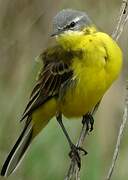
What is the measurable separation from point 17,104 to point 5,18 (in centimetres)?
72

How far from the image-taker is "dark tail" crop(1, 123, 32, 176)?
20.8 feet

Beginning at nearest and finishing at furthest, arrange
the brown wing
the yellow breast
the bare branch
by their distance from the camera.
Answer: the bare branch < the yellow breast < the brown wing

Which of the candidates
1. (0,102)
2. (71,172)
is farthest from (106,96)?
(71,172)

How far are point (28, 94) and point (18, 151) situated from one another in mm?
594

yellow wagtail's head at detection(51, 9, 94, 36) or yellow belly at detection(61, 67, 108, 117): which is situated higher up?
yellow wagtail's head at detection(51, 9, 94, 36)

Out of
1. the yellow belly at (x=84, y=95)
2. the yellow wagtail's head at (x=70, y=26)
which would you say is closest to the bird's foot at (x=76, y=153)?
the yellow belly at (x=84, y=95)

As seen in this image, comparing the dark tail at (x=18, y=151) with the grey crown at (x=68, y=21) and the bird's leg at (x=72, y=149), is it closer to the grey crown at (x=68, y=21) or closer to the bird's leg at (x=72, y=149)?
the bird's leg at (x=72, y=149)

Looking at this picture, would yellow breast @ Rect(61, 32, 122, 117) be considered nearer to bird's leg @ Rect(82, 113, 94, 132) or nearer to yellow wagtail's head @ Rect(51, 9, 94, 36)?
yellow wagtail's head @ Rect(51, 9, 94, 36)

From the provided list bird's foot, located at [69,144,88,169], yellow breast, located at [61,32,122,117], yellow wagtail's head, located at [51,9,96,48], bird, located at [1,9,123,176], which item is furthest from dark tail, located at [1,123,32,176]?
yellow wagtail's head, located at [51,9,96,48]

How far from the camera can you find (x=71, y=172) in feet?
18.1

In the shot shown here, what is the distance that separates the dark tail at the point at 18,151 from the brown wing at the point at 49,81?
15 centimetres

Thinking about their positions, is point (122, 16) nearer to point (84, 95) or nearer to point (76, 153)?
point (84, 95)

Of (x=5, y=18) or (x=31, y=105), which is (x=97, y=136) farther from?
(x=5, y=18)

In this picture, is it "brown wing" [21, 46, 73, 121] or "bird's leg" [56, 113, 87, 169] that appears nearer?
"bird's leg" [56, 113, 87, 169]
